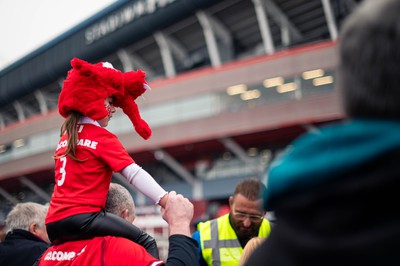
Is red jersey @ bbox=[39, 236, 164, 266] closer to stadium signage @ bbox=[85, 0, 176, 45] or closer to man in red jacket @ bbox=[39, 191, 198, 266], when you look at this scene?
man in red jacket @ bbox=[39, 191, 198, 266]

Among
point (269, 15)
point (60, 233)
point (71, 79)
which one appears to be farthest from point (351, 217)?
point (269, 15)

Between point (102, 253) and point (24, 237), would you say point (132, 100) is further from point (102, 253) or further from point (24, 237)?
point (24, 237)

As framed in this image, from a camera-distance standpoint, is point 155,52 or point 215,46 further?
point 155,52

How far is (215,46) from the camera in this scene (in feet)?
91.4

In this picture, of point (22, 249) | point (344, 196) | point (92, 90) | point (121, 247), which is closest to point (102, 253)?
point (121, 247)

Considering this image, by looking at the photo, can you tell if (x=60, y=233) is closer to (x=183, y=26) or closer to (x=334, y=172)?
(x=334, y=172)

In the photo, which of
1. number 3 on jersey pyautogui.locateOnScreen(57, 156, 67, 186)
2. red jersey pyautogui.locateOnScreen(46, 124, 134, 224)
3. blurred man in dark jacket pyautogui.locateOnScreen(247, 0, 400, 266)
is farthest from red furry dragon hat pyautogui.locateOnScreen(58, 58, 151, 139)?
blurred man in dark jacket pyautogui.locateOnScreen(247, 0, 400, 266)

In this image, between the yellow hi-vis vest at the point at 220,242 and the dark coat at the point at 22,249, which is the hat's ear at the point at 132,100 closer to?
the yellow hi-vis vest at the point at 220,242

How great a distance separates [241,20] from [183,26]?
3.69 m

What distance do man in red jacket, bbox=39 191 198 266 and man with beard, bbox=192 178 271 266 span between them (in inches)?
69.4

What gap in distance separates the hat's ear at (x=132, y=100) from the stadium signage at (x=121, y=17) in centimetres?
2614

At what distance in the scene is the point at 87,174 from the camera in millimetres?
2641

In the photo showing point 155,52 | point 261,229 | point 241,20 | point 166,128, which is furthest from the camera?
point 155,52

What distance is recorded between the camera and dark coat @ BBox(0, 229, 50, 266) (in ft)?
14.2
